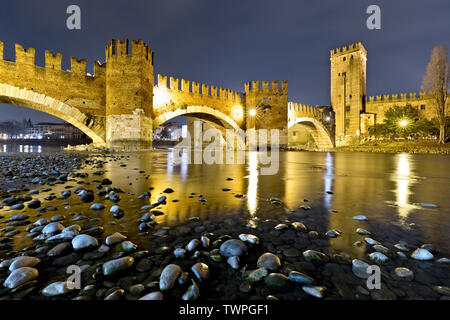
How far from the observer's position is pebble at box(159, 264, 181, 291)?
109cm

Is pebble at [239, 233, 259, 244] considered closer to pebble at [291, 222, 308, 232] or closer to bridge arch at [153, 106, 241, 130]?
pebble at [291, 222, 308, 232]

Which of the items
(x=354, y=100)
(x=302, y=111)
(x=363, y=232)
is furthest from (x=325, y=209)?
(x=354, y=100)

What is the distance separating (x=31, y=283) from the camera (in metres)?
1.10

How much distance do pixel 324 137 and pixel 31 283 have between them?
4493 centimetres

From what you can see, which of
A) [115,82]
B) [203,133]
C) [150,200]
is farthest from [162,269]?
[203,133]

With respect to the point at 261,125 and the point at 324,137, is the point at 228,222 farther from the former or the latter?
the point at 324,137

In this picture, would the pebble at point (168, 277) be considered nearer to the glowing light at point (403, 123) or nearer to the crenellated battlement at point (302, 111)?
the crenellated battlement at point (302, 111)

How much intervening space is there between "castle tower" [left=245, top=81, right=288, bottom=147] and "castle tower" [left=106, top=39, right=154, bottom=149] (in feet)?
47.1

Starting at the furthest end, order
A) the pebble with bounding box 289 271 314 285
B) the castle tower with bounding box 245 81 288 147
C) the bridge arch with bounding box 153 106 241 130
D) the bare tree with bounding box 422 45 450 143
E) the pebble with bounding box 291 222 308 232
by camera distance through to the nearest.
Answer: the castle tower with bounding box 245 81 288 147 → the bare tree with bounding box 422 45 450 143 → the bridge arch with bounding box 153 106 241 130 → the pebble with bounding box 291 222 308 232 → the pebble with bounding box 289 271 314 285

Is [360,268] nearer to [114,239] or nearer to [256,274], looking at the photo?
[256,274]

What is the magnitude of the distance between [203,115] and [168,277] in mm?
24074

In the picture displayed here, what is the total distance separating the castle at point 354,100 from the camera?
127ft

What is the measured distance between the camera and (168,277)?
113 centimetres

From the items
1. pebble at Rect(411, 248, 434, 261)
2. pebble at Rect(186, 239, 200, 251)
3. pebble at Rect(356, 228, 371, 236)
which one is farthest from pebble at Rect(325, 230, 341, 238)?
pebble at Rect(186, 239, 200, 251)
